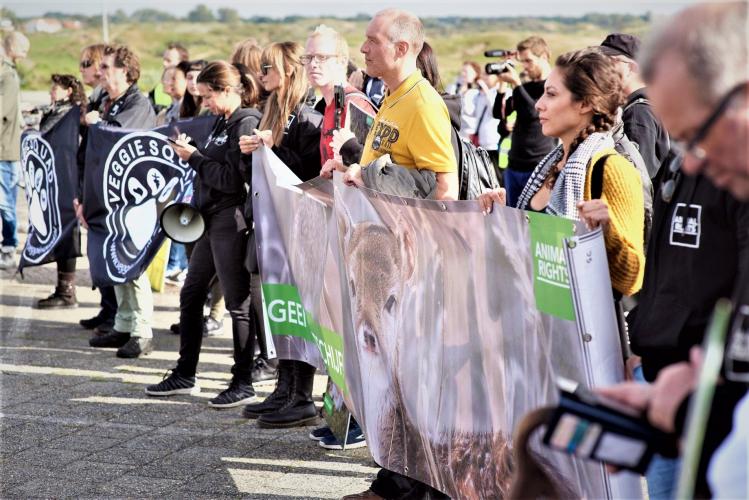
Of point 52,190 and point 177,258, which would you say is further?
point 177,258

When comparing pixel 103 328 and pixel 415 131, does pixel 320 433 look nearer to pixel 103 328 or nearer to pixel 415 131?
pixel 415 131

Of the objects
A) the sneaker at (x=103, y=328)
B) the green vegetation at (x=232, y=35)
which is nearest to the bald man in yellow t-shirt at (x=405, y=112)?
the sneaker at (x=103, y=328)

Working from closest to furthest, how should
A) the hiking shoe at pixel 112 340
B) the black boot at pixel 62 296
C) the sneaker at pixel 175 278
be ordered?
1. the hiking shoe at pixel 112 340
2. the black boot at pixel 62 296
3. the sneaker at pixel 175 278

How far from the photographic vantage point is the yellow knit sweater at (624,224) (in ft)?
10.7

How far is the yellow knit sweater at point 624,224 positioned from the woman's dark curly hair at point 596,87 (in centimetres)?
26

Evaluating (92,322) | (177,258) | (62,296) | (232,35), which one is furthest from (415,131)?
(232,35)

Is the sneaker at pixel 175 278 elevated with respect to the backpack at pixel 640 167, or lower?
lower

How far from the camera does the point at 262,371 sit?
7008 mm

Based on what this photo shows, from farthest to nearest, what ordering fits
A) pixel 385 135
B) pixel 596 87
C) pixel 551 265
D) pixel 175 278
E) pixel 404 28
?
1. pixel 175 278
2. pixel 404 28
3. pixel 385 135
4. pixel 596 87
5. pixel 551 265

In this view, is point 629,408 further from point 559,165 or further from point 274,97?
point 274,97

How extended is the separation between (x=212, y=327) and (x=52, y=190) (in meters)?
1.80

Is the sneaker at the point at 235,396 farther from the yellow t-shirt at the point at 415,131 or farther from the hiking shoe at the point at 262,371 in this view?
the yellow t-shirt at the point at 415,131

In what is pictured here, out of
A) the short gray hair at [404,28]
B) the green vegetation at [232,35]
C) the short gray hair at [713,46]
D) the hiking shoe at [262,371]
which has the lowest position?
the hiking shoe at [262,371]

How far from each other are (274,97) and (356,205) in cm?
178
